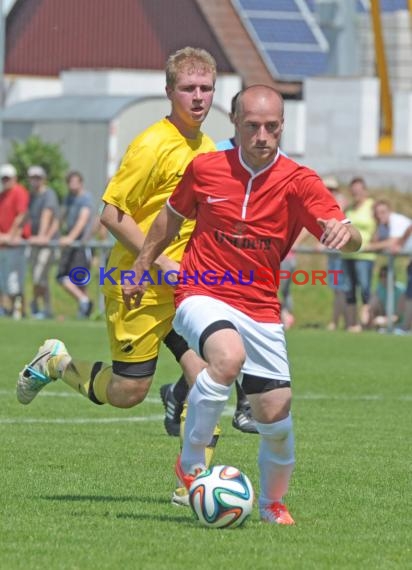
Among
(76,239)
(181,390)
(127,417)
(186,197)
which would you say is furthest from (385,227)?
(186,197)

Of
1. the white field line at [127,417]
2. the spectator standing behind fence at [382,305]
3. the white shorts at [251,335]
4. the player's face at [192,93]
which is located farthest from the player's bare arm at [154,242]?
the spectator standing behind fence at [382,305]

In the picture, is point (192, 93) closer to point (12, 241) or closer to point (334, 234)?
point (334, 234)

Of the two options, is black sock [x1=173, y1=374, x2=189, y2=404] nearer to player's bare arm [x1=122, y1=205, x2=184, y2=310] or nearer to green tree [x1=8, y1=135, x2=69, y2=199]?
player's bare arm [x1=122, y1=205, x2=184, y2=310]

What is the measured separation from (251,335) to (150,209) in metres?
1.61

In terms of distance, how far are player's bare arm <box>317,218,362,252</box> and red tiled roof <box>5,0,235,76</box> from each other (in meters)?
56.2

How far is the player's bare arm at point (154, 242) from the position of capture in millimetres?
7262

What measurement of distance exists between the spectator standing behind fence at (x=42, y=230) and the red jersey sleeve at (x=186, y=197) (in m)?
15.4

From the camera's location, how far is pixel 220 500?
21.9 feet

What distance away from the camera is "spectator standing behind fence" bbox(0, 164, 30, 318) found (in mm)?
22984

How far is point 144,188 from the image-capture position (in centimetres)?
816

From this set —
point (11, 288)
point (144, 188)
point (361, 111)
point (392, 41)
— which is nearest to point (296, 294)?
point (11, 288)

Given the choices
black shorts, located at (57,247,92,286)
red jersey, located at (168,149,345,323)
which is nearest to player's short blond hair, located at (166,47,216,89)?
red jersey, located at (168,149,345,323)

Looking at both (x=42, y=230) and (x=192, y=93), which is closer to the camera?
(x=192, y=93)

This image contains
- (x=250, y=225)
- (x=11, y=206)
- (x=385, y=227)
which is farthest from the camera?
(x=11, y=206)
